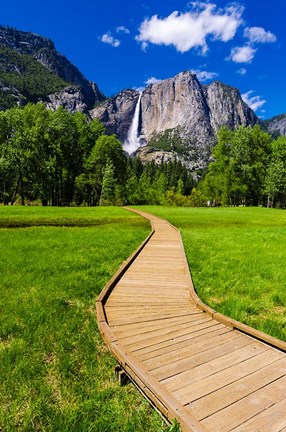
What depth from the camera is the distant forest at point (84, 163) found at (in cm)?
5941

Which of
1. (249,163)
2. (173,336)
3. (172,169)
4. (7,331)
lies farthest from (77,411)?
(172,169)

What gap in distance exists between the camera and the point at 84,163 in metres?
70.2

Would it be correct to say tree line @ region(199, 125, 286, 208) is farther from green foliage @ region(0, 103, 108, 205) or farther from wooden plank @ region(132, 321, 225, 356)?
wooden plank @ region(132, 321, 225, 356)

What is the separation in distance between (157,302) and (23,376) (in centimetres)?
390

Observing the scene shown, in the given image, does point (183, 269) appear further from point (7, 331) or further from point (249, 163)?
point (249, 163)

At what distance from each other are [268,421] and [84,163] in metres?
70.3

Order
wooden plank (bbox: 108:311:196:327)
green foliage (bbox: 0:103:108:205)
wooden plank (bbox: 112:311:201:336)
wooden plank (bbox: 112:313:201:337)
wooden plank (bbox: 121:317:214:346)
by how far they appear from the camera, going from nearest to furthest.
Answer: wooden plank (bbox: 121:317:214:346)
wooden plank (bbox: 112:313:201:337)
wooden plank (bbox: 112:311:201:336)
wooden plank (bbox: 108:311:196:327)
green foliage (bbox: 0:103:108:205)

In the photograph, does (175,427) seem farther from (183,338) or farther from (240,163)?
(240,163)

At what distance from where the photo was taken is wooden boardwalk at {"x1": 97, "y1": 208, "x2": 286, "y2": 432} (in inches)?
147

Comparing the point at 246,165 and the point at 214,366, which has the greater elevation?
the point at 246,165

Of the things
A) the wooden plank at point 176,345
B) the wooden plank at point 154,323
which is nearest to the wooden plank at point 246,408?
the wooden plank at point 176,345

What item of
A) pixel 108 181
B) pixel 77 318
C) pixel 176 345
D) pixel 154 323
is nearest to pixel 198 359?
pixel 176 345

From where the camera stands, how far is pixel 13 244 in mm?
15672

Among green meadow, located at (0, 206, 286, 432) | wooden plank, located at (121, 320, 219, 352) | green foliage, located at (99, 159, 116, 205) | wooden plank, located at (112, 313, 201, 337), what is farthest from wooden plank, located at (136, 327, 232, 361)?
green foliage, located at (99, 159, 116, 205)
